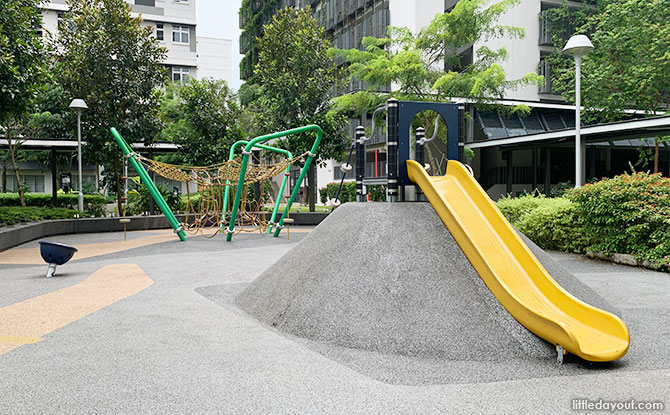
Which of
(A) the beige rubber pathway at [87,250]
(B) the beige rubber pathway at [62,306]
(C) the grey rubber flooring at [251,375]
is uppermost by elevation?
(C) the grey rubber flooring at [251,375]

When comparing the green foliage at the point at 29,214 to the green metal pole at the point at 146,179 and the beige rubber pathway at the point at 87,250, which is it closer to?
the beige rubber pathway at the point at 87,250

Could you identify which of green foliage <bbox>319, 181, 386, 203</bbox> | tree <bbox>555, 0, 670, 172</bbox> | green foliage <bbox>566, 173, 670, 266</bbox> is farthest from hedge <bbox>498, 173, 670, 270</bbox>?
tree <bbox>555, 0, 670, 172</bbox>

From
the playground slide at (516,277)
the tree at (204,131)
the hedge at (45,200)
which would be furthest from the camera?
the hedge at (45,200)

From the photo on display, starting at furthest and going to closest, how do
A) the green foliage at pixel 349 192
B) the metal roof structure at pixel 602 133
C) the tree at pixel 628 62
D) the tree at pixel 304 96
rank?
the green foliage at pixel 349 192 < the tree at pixel 304 96 < the tree at pixel 628 62 < the metal roof structure at pixel 602 133

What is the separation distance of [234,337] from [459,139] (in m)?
4.23

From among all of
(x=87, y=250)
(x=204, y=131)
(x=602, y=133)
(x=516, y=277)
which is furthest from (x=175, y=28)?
(x=516, y=277)

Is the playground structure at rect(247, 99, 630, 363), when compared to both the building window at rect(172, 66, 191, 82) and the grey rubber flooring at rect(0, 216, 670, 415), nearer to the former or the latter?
the grey rubber flooring at rect(0, 216, 670, 415)

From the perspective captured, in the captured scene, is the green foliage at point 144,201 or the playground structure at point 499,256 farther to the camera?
the green foliage at point 144,201

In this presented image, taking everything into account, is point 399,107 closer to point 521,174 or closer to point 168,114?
point 521,174

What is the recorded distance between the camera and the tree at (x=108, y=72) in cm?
2159

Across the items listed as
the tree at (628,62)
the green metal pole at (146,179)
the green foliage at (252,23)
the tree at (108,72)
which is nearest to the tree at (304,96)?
the tree at (108,72)

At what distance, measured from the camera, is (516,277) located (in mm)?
5574

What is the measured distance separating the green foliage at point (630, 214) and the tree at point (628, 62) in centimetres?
1244

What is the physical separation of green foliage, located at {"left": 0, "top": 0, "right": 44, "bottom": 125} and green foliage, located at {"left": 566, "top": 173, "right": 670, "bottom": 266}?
13.4 m
